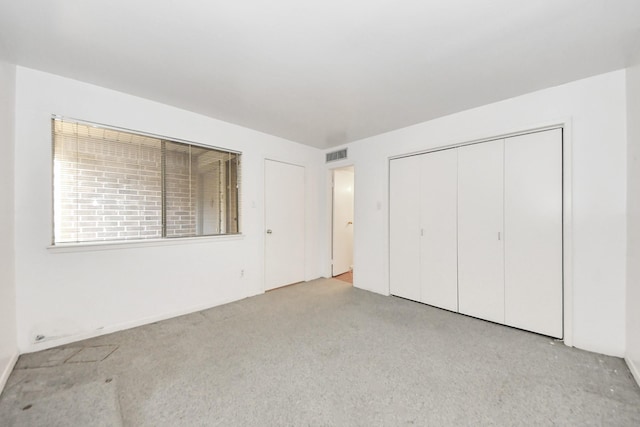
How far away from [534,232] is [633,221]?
0.64 m

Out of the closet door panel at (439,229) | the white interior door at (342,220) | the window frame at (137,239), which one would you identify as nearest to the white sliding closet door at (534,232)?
the closet door panel at (439,229)

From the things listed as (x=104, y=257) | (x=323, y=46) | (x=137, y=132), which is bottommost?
(x=104, y=257)

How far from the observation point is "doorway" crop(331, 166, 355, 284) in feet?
15.2

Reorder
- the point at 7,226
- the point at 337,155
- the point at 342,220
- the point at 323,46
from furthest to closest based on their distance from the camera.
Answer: the point at 342,220 < the point at 337,155 < the point at 7,226 < the point at 323,46

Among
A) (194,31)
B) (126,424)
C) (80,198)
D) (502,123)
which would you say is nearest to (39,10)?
(194,31)

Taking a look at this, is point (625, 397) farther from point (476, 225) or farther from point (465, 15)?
point (465, 15)

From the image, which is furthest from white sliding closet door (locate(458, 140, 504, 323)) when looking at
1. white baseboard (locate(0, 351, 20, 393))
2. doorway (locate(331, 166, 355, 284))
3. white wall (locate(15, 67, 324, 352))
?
white baseboard (locate(0, 351, 20, 393))

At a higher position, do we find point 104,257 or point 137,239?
point 137,239

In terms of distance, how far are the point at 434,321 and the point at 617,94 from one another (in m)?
2.64

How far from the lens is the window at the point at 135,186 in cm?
234

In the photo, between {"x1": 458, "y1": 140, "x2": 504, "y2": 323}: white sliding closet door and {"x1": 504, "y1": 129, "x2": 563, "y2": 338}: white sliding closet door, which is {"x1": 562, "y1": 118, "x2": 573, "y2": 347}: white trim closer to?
{"x1": 504, "y1": 129, "x2": 563, "y2": 338}: white sliding closet door

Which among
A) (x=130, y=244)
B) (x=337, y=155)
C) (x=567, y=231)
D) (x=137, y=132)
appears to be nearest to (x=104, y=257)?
(x=130, y=244)

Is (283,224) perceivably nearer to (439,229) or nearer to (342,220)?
(342,220)

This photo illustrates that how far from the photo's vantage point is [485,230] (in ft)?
9.23
